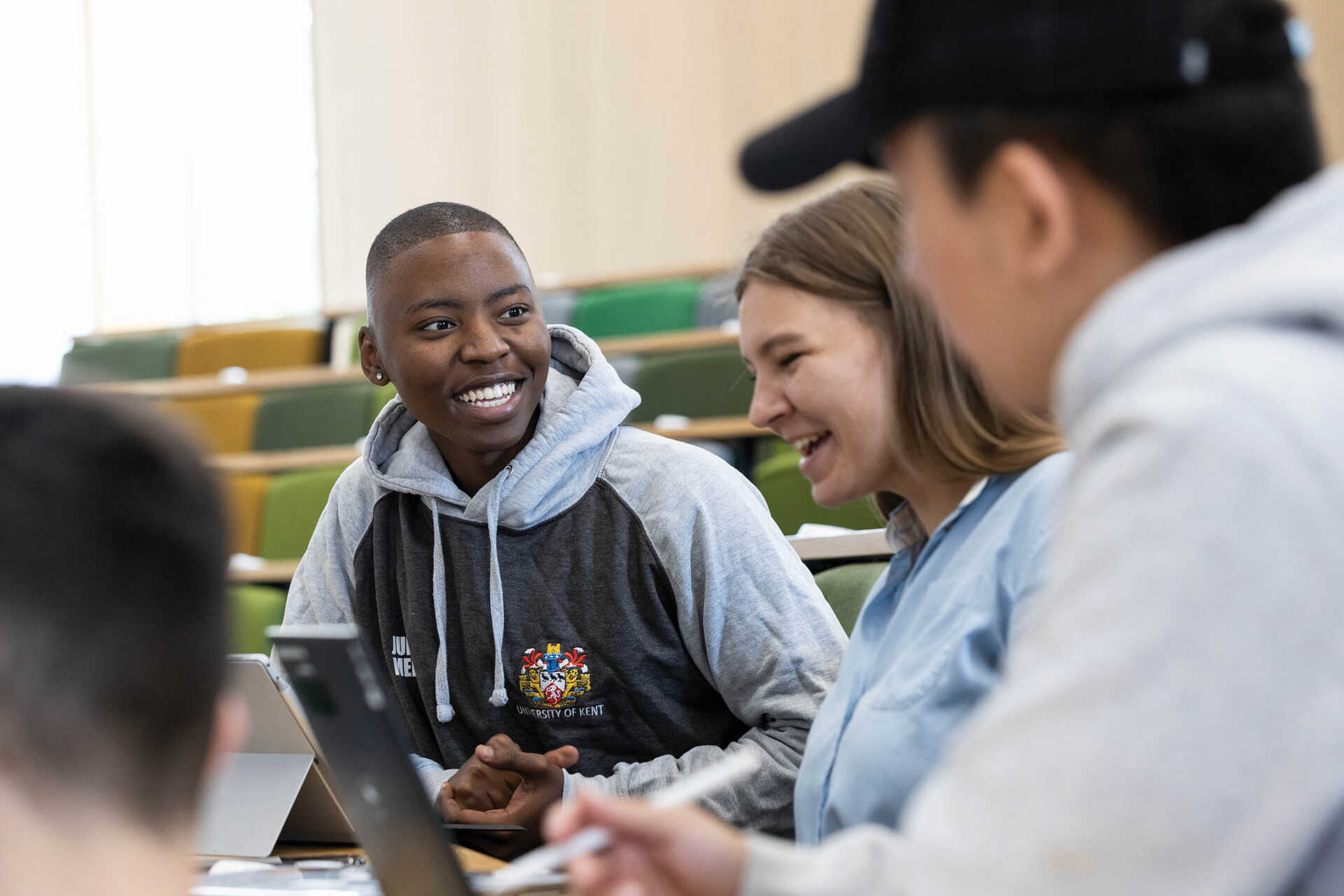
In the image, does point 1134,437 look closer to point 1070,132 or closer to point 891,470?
point 1070,132

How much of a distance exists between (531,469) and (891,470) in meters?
0.66

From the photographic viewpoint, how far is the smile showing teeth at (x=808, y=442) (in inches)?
54.9

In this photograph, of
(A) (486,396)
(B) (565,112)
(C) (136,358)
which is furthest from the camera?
(B) (565,112)

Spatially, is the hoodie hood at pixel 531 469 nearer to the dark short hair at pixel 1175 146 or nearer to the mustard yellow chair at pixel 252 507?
the dark short hair at pixel 1175 146

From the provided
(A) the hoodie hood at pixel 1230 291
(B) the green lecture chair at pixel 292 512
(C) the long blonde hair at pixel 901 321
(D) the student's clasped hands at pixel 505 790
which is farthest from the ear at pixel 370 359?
(A) the hoodie hood at pixel 1230 291

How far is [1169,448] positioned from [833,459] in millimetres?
825

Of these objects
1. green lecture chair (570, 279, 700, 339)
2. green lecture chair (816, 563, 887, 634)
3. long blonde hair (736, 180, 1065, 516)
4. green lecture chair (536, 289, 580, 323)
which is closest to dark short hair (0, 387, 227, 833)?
long blonde hair (736, 180, 1065, 516)

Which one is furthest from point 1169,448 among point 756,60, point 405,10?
point 405,10

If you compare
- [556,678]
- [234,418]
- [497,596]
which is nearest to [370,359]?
[497,596]

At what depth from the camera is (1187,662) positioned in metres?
0.52

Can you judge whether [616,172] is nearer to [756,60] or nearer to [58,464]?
[756,60]

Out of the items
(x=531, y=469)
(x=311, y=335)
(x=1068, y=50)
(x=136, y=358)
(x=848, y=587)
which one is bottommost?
(x=136, y=358)

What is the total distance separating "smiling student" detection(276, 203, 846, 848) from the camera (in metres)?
1.70

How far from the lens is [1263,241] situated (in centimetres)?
61
